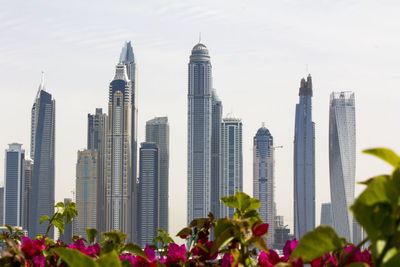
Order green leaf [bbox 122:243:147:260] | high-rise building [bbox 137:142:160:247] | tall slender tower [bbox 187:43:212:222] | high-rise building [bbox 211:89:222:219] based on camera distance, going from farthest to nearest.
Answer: high-rise building [bbox 211:89:222:219] < tall slender tower [bbox 187:43:212:222] < high-rise building [bbox 137:142:160:247] < green leaf [bbox 122:243:147:260]

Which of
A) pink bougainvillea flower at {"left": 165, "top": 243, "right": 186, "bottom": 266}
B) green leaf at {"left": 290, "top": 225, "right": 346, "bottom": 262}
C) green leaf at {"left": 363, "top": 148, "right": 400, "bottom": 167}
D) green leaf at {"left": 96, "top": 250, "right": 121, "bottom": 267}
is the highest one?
green leaf at {"left": 363, "top": 148, "right": 400, "bottom": 167}

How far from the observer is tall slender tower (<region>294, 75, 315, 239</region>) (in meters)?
154

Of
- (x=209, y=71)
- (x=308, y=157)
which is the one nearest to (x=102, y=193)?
(x=209, y=71)

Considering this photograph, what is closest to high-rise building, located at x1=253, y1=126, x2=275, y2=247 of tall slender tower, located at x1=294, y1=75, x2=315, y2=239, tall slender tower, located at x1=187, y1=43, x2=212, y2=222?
tall slender tower, located at x1=294, y1=75, x2=315, y2=239

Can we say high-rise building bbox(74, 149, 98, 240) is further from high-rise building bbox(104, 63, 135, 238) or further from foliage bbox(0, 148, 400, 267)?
foliage bbox(0, 148, 400, 267)

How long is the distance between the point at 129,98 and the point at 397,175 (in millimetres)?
166324

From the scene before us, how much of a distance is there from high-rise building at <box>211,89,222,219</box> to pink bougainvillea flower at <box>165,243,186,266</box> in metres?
162

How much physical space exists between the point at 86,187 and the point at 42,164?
13.1 meters

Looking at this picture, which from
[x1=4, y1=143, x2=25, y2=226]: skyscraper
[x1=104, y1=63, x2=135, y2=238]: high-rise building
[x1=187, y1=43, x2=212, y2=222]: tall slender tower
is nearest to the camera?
[x1=104, y1=63, x2=135, y2=238]: high-rise building

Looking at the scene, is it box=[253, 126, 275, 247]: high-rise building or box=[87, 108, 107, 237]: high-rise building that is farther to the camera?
box=[253, 126, 275, 247]: high-rise building

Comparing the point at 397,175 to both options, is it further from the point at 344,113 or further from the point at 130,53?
the point at 130,53

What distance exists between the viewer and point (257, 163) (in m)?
187

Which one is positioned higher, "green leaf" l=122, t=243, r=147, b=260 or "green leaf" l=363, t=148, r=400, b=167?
"green leaf" l=363, t=148, r=400, b=167

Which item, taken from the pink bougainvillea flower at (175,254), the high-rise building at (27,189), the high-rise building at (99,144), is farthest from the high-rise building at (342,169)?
the pink bougainvillea flower at (175,254)
